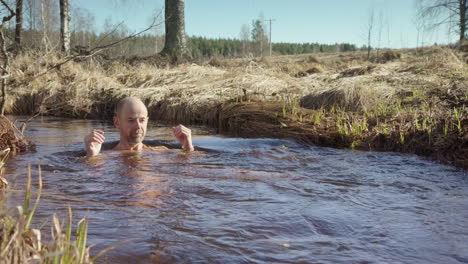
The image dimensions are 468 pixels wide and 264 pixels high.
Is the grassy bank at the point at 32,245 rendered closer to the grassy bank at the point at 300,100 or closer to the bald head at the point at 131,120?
the grassy bank at the point at 300,100

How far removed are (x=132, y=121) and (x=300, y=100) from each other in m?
3.83

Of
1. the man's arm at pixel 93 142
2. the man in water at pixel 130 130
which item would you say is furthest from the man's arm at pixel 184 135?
the man's arm at pixel 93 142

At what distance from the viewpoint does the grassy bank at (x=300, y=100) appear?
217 inches

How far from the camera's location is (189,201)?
3.17 meters

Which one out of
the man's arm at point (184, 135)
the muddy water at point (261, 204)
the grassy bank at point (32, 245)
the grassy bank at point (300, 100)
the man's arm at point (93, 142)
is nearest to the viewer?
the grassy bank at point (32, 245)

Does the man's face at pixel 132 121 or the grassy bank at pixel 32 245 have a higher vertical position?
the man's face at pixel 132 121

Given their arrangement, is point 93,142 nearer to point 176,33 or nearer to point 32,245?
point 32,245

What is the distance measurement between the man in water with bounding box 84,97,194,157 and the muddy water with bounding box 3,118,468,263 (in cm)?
19

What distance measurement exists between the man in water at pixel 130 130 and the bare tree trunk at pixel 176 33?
32.5 feet

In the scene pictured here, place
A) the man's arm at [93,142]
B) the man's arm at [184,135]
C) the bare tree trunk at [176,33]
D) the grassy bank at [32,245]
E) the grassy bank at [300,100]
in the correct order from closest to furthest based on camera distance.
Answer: the grassy bank at [32,245], the man's arm at [93,142], the man's arm at [184,135], the grassy bank at [300,100], the bare tree trunk at [176,33]

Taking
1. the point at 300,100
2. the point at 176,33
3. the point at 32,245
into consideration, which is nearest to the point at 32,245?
the point at 32,245

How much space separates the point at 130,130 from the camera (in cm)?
522

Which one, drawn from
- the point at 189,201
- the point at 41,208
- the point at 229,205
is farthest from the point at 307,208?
the point at 41,208

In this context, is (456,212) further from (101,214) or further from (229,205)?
(101,214)
